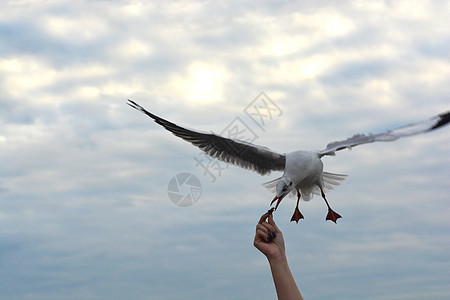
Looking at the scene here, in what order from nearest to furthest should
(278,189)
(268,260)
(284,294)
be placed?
(284,294), (268,260), (278,189)

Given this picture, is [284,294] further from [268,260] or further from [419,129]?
[419,129]

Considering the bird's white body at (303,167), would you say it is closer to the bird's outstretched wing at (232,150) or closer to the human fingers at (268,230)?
the bird's outstretched wing at (232,150)

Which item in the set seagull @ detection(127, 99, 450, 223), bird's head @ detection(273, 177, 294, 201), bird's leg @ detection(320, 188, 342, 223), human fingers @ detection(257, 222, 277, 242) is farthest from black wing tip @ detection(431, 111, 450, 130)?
human fingers @ detection(257, 222, 277, 242)

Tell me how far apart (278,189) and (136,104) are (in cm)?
273

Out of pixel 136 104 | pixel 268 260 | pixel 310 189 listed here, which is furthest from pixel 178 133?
pixel 268 260

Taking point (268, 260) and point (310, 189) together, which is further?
point (310, 189)

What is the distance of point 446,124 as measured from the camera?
551 cm

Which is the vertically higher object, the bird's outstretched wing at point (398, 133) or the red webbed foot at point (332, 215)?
the bird's outstretched wing at point (398, 133)

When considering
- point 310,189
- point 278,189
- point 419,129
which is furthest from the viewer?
point 310,189

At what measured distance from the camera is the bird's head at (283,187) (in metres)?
5.59

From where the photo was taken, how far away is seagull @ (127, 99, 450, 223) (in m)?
5.37

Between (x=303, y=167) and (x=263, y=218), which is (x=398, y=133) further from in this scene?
(x=263, y=218)

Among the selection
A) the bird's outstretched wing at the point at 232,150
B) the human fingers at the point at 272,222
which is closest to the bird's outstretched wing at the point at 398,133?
the bird's outstretched wing at the point at 232,150

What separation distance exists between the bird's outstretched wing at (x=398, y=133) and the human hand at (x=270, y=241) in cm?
176
